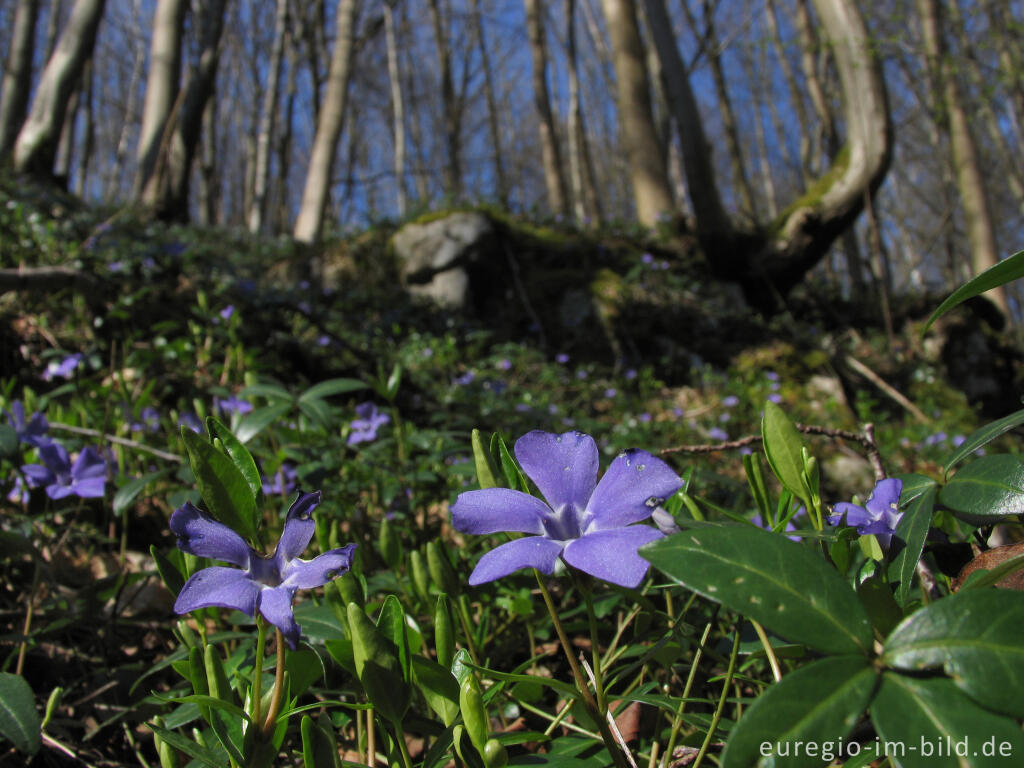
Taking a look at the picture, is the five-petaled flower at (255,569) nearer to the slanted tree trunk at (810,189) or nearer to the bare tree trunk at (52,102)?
the slanted tree trunk at (810,189)

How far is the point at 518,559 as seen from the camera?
16.8 inches

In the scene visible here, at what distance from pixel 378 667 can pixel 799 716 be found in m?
0.31

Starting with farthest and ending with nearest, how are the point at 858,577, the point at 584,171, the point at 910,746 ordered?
1. the point at 584,171
2. the point at 858,577
3. the point at 910,746

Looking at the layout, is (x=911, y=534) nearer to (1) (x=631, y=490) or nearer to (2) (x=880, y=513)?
(2) (x=880, y=513)

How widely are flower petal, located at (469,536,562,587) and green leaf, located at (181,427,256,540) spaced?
0.62 feet

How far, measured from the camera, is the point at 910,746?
1.00ft

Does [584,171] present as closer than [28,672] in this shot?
No

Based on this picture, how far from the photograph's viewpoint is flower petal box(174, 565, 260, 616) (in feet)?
1.53

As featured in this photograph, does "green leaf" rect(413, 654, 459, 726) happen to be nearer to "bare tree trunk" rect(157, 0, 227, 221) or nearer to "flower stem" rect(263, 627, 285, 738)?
"flower stem" rect(263, 627, 285, 738)

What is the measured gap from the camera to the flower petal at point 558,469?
19.5 inches

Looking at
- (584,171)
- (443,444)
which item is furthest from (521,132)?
(443,444)

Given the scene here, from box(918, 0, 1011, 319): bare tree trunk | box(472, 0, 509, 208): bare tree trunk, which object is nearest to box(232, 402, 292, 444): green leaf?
box(918, 0, 1011, 319): bare tree trunk

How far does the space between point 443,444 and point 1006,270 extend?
4.69 ft

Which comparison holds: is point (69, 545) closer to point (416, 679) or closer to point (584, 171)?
point (416, 679)
